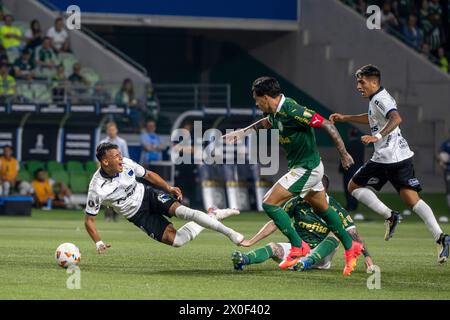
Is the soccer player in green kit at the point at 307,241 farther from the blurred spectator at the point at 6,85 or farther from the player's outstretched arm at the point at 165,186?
the blurred spectator at the point at 6,85

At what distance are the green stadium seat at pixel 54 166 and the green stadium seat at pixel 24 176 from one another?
25.9 inches

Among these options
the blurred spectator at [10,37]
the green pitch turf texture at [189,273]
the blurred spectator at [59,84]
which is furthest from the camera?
the blurred spectator at [10,37]

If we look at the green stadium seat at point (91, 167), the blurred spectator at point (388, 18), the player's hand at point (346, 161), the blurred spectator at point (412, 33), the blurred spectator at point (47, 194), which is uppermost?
the blurred spectator at point (388, 18)

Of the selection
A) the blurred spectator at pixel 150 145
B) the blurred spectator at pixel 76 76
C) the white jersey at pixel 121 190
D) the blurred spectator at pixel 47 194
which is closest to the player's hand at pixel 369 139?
the white jersey at pixel 121 190

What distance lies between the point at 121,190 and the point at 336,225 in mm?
2513

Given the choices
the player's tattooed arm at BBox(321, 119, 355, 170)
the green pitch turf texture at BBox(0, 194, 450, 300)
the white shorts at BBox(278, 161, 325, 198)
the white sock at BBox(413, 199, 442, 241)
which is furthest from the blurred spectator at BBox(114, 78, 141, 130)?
the player's tattooed arm at BBox(321, 119, 355, 170)

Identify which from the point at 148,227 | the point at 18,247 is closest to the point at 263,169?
the point at 18,247

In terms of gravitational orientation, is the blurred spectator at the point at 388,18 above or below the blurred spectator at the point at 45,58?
above

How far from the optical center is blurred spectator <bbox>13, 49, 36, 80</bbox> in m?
30.3

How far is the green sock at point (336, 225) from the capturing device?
1239 cm

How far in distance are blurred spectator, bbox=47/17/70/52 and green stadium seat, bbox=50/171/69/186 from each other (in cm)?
425

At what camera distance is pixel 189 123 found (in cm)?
2900
